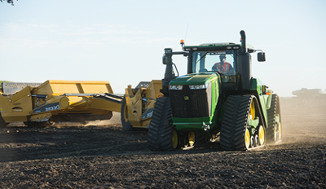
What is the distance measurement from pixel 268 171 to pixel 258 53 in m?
4.44

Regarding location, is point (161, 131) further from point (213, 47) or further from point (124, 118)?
point (124, 118)

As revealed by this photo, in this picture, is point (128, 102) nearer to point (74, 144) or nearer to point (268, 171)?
point (74, 144)

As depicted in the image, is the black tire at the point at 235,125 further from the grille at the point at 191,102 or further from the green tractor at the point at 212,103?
the grille at the point at 191,102

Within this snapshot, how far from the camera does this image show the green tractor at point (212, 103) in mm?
9430

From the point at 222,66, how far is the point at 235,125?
186 cm

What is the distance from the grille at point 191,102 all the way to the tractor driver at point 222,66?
52.0 inches

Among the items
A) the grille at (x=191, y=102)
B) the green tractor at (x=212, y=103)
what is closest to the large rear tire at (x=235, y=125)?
the green tractor at (x=212, y=103)

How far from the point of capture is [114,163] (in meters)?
7.77

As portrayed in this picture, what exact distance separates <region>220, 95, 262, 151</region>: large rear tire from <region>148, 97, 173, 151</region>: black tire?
1.19 metres

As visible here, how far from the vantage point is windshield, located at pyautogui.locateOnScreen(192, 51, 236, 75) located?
10656mm

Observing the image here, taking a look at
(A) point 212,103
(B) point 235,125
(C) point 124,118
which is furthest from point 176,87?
(C) point 124,118

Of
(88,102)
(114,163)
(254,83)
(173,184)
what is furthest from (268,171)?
(88,102)

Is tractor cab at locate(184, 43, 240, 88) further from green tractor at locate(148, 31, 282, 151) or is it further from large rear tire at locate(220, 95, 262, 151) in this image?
large rear tire at locate(220, 95, 262, 151)

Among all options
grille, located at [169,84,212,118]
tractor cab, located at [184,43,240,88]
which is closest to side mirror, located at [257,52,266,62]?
tractor cab, located at [184,43,240,88]
